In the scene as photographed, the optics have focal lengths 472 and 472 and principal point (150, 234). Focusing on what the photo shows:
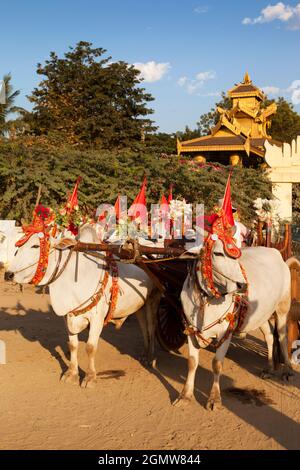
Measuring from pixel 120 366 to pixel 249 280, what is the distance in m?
2.09

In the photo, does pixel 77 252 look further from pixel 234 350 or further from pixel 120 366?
pixel 234 350

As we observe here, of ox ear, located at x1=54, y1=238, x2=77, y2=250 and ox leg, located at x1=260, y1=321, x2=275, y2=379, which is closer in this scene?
ox ear, located at x1=54, y1=238, x2=77, y2=250

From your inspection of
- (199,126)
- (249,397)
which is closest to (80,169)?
(249,397)

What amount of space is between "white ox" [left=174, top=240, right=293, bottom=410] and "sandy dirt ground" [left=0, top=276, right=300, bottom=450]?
327mm

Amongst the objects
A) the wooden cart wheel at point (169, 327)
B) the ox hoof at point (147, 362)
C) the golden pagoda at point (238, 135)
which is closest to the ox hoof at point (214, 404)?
the ox hoof at point (147, 362)

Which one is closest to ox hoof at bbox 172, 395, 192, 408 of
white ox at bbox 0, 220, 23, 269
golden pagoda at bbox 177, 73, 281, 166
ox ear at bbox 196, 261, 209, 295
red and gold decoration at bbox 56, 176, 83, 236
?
ox ear at bbox 196, 261, 209, 295

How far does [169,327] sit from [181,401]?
64.8 inches

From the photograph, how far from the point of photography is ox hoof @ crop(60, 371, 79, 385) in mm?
5289

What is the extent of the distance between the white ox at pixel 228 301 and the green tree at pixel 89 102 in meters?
18.4

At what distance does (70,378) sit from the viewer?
17.4 ft

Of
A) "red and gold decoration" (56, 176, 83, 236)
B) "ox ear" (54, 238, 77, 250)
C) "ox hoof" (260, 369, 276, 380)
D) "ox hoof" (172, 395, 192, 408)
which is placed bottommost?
"ox hoof" (260, 369, 276, 380)

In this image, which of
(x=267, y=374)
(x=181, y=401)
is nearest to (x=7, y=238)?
(x=267, y=374)

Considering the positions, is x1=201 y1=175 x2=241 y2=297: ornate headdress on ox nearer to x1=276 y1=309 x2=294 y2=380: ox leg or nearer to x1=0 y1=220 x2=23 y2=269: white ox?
x1=276 y1=309 x2=294 y2=380: ox leg

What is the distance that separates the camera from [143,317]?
6305 mm
